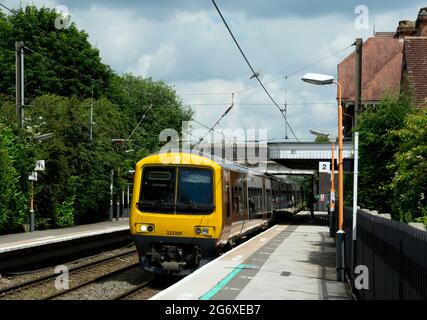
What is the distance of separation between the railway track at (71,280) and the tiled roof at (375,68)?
113 ft

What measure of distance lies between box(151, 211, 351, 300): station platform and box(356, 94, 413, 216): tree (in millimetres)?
2467

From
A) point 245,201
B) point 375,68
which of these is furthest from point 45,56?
point 245,201

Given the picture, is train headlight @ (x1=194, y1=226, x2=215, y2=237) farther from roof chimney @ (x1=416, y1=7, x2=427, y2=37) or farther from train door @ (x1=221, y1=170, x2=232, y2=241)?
roof chimney @ (x1=416, y1=7, x2=427, y2=37)

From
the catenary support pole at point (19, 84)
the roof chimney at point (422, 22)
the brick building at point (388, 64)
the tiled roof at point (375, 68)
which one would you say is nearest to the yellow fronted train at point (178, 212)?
the catenary support pole at point (19, 84)

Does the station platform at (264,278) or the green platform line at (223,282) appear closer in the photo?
the green platform line at (223,282)

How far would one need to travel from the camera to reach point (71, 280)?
653 inches

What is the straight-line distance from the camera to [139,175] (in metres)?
15.4

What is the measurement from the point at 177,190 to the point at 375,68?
47192mm

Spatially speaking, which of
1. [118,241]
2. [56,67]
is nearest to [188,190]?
[118,241]

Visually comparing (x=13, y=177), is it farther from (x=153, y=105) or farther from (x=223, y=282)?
(x=153, y=105)

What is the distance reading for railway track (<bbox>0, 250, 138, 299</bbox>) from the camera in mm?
14083

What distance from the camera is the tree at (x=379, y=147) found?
67.3ft

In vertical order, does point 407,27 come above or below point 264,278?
above

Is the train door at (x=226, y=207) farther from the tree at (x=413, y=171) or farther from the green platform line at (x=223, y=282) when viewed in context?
the tree at (x=413, y=171)
